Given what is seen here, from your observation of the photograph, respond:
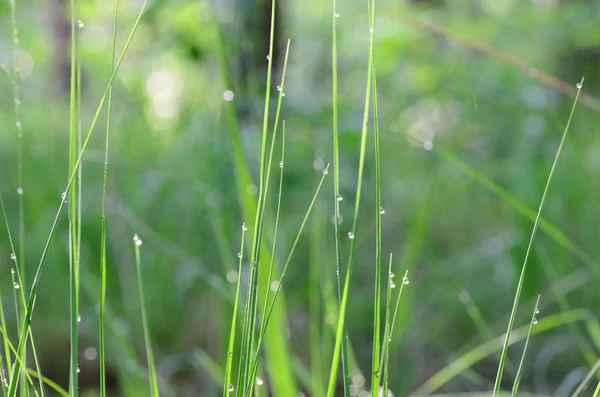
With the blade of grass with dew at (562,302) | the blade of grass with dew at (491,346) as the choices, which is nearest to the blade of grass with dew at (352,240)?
the blade of grass with dew at (491,346)

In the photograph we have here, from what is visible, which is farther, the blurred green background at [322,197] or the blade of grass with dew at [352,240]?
the blurred green background at [322,197]

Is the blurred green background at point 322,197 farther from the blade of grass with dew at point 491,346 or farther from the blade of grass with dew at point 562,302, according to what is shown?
the blade of grass with dew at point 562,302

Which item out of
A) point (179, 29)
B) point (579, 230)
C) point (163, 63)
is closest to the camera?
point (179, 29)

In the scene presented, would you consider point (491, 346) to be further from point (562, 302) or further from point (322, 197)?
point (322, 197)

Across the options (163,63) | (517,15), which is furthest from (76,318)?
(517,15)

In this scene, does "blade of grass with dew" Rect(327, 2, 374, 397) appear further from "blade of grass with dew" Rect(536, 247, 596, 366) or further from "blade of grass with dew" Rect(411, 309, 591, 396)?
"blade of grass with dew" Rect(536, 247, 596, 366)

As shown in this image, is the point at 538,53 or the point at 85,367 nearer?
the point at 85,367

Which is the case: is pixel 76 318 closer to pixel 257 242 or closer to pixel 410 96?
pixel 257 242

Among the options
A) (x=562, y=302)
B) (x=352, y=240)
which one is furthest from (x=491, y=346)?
Answer: (x=352, y=240)
